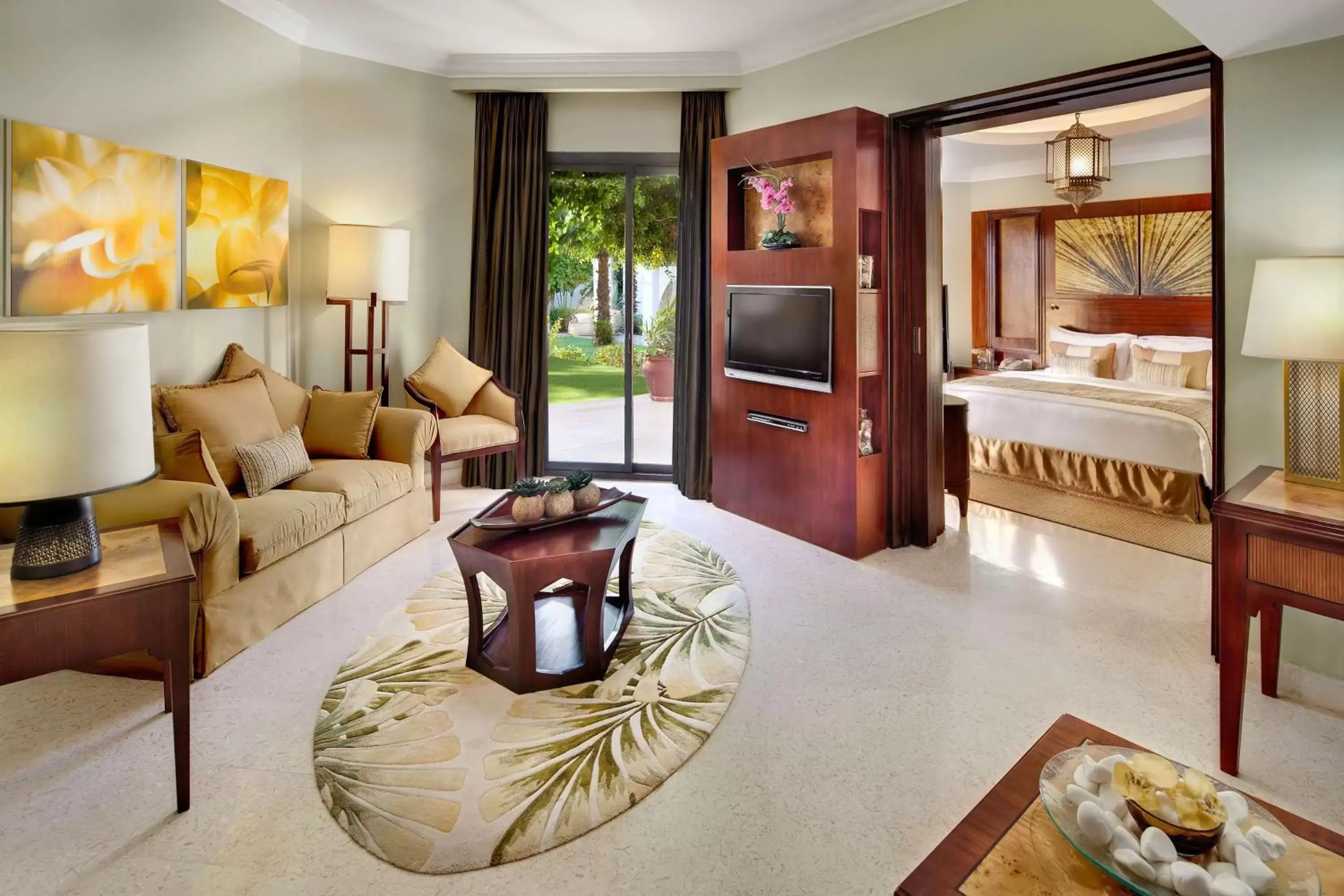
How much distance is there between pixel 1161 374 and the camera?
6.06 metres

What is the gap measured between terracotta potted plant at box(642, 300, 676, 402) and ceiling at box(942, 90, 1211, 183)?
2.60 meters

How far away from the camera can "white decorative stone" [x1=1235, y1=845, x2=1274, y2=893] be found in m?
1.09

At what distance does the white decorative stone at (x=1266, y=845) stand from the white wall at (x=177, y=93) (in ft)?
13.7

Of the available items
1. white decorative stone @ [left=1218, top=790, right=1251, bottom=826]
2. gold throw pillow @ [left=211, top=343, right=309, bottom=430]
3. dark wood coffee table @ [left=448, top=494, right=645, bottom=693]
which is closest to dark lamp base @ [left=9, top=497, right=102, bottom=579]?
dark wood coffee table @ [left=448, top=494, right=645, bottom=693]

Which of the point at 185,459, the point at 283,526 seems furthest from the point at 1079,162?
the point at 185,459

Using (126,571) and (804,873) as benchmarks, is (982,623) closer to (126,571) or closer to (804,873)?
(804,873)

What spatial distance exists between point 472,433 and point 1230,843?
4.18 meters

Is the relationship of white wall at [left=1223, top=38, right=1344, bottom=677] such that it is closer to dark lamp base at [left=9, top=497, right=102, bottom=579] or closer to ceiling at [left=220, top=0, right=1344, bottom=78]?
ceiling at [left=220, top=0, right=1344, bottom=78]

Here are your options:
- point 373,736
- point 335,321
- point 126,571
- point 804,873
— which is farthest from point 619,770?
point 335,321

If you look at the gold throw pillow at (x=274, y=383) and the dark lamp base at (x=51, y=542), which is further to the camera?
the gold throw pillow at (x=274, y=383)

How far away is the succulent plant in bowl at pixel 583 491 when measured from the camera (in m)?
2.90

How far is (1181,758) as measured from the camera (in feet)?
7.23

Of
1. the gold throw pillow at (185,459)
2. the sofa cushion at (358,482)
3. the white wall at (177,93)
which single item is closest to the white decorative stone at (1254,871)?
the gold throw pillow at (185,459)

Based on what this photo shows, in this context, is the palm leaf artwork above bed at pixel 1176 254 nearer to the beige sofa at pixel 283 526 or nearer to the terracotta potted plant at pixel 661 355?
the terracotta potted plant at pixel 661 355
